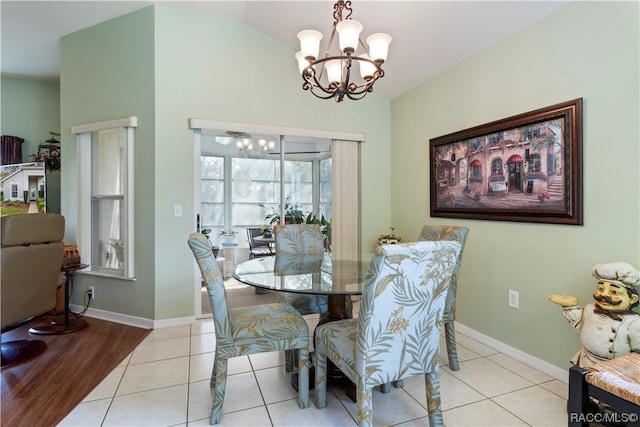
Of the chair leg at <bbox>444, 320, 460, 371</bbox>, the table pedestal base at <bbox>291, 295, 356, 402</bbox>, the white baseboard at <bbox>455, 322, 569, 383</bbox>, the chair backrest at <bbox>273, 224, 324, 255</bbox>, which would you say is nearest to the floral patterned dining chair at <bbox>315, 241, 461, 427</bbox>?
the table pedestal base at <bbox>291, 295, 356, 402</bbox>

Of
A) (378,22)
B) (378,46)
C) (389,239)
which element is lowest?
(389,239)

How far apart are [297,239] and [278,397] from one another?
53.3 inches

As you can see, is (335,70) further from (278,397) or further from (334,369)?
(278,397)

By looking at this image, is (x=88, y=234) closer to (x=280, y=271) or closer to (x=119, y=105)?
(x=119, y=105)

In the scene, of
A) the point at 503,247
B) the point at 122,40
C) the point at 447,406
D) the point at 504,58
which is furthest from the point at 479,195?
the point at 122,40

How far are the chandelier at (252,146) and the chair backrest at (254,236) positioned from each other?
2.76 feet

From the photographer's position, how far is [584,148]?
2021 mm

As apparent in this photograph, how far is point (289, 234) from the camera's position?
9.75 ft

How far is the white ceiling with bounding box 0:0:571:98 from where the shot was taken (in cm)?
243

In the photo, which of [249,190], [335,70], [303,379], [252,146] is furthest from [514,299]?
[252,146]

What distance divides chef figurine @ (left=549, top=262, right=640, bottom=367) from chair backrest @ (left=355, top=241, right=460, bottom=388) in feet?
3.01

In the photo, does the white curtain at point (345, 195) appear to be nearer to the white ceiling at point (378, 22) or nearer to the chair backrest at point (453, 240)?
the white ceiling at point (378, 22)

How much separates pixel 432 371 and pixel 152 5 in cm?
380

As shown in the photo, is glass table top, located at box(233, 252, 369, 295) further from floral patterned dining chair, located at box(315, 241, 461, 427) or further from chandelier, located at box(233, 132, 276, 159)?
chandelier, located at box(233, 132, 276, 159)
